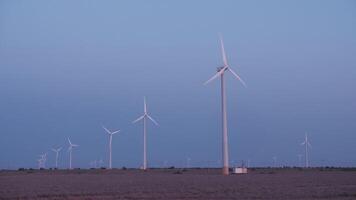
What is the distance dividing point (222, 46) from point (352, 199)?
58655 millimetres

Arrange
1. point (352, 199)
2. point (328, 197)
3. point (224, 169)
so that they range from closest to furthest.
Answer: point (352, 199) → point (328, 197) → point (224, 169)

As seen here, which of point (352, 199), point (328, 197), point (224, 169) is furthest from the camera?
point (224, 169)

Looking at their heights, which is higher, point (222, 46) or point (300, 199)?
point (222, 46)

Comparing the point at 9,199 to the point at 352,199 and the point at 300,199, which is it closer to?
the point at 300,199

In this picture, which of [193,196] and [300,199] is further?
[193,196]

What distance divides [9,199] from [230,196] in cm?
1491

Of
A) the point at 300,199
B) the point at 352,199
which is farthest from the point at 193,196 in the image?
the point at 352,199

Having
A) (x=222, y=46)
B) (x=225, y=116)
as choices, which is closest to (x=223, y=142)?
(x=225, y=116)

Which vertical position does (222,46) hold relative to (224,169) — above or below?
above

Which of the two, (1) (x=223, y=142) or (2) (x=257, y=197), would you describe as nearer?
(2) (x=257, y=197)

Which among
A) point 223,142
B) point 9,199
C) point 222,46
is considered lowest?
point 9,199

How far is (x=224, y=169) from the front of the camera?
356ft

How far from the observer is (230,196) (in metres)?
46.9

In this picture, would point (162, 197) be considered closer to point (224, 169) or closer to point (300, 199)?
point (300, 199)
